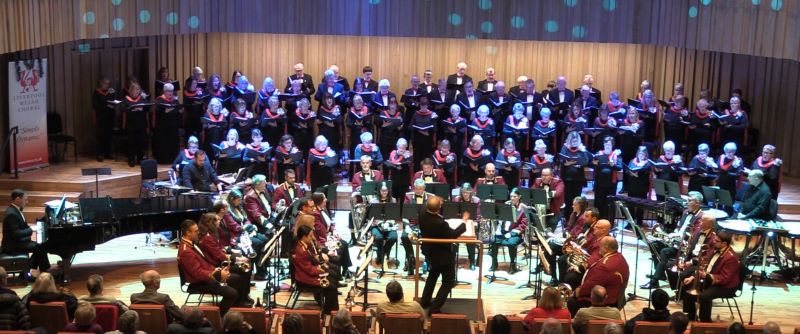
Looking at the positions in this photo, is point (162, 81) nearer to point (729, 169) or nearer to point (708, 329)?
point (729, 169)

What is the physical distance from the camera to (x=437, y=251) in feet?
36.0

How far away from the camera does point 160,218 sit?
12578 mm

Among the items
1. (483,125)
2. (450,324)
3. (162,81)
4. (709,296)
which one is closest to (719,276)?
(709,296)

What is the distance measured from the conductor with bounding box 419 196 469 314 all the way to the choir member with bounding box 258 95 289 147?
20.9 feet

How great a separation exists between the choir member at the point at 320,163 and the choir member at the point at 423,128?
152cm

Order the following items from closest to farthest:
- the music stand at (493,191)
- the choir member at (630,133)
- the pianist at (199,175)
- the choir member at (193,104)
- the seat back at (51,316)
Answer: the seat back at (51,316), the music stand at (493,191), the pianist at (199,175), the choir member at (630,133), the choir member at (193,104)

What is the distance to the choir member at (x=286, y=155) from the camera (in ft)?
52.3

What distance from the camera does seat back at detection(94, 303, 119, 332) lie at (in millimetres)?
8922

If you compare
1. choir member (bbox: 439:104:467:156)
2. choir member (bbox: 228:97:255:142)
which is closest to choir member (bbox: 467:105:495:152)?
choir member (bbox: 439:104:467:156)

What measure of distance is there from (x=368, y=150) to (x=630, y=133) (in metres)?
4.13

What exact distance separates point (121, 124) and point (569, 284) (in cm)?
889

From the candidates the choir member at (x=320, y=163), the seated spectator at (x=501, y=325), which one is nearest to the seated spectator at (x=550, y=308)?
the seated spectator at (x=501, y=325)

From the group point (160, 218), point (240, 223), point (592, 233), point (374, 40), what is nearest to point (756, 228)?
point (592, 233)

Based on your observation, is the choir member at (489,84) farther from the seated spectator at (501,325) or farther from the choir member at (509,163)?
the seated spectator at (501,325)
